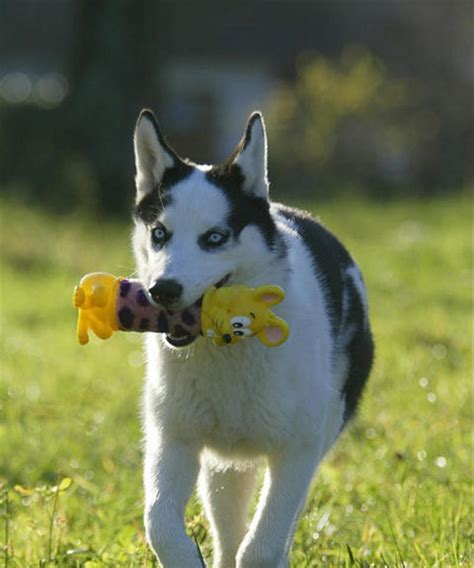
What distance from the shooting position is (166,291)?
158 inches

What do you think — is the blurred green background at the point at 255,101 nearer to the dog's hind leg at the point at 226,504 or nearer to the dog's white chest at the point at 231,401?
the dog's hind leg at the point at 226,504

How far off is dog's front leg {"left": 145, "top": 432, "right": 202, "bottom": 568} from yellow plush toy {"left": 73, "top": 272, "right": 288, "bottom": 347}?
0.45 m

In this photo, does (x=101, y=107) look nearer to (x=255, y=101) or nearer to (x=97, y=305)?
(x=255, y=101)

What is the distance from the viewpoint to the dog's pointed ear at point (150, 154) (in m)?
4.63

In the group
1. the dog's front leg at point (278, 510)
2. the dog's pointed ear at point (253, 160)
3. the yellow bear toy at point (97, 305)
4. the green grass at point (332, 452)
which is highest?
the dog's pointed ear at point (253, 160)

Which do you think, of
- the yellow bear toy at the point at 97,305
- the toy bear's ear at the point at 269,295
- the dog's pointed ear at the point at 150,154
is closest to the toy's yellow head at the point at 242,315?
the toy bear's ear at the point at 269,295

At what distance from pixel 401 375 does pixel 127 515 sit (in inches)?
126

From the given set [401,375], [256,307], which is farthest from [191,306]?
[401,375]

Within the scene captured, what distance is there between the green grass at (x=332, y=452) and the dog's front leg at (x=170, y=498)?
0.30 m

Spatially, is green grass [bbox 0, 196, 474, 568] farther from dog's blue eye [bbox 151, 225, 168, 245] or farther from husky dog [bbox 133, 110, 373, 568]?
dog's blue eye [bbox 151, 225, 168, 245]

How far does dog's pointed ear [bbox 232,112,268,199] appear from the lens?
4574 millimetres

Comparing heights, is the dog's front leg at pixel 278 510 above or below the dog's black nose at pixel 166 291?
below

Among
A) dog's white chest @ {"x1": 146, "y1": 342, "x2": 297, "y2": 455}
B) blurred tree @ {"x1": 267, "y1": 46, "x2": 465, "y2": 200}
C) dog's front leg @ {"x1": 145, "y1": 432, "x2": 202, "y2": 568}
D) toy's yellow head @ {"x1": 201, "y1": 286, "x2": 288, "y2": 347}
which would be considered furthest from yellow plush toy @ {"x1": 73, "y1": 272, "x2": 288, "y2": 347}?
blurred tree @ {"x1": 267, "y1": 46, "x2": 465, "y2": 200}

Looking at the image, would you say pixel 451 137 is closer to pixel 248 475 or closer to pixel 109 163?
pixel 109 163
